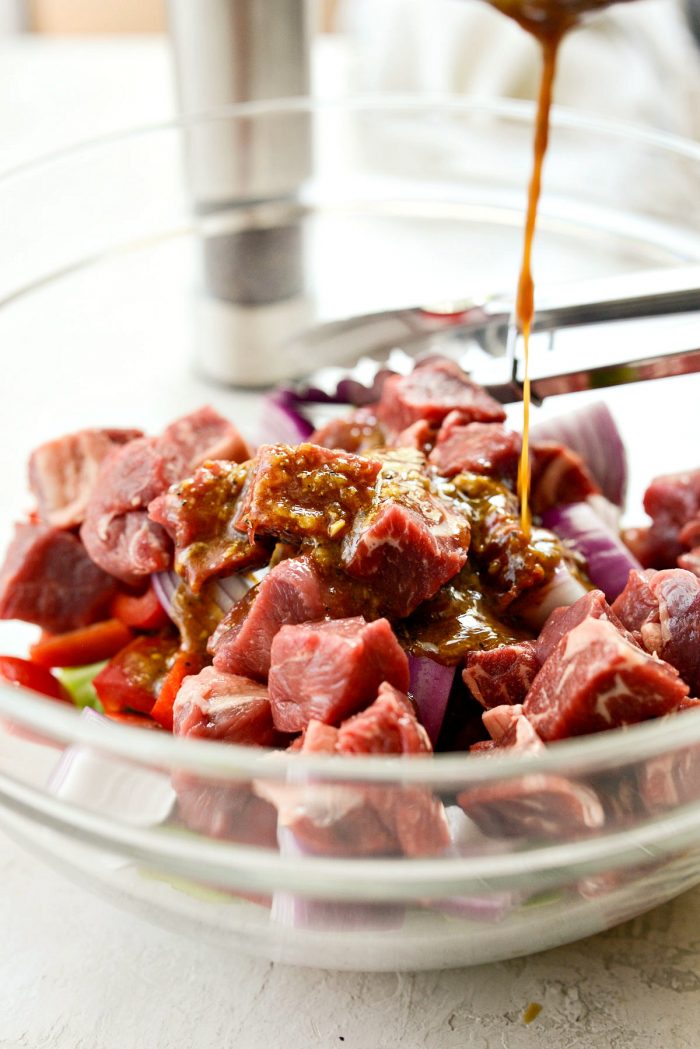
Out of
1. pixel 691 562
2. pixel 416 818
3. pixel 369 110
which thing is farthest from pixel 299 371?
pixel 416 818

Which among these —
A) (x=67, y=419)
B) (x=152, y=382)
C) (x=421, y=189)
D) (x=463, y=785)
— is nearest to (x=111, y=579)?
(x=67, y=419)

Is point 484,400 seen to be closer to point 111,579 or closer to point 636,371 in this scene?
point 636,371

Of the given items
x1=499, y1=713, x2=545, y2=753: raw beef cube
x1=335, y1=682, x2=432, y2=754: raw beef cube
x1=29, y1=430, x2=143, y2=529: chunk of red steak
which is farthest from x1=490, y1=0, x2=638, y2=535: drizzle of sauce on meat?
x1=29, y1=430, x2=143, y2=529: chunk of red steak

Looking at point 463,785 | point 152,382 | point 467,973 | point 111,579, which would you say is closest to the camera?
point 463,785

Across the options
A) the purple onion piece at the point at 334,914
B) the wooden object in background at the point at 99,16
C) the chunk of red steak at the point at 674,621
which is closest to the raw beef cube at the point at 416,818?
the purple onion piece at the point at 334,914

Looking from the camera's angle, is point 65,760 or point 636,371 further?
point 636,371

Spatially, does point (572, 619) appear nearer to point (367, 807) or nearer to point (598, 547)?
point (598, 547)

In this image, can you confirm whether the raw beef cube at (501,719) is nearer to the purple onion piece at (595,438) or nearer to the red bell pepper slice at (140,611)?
the red bell pepper slice at (140,611)
